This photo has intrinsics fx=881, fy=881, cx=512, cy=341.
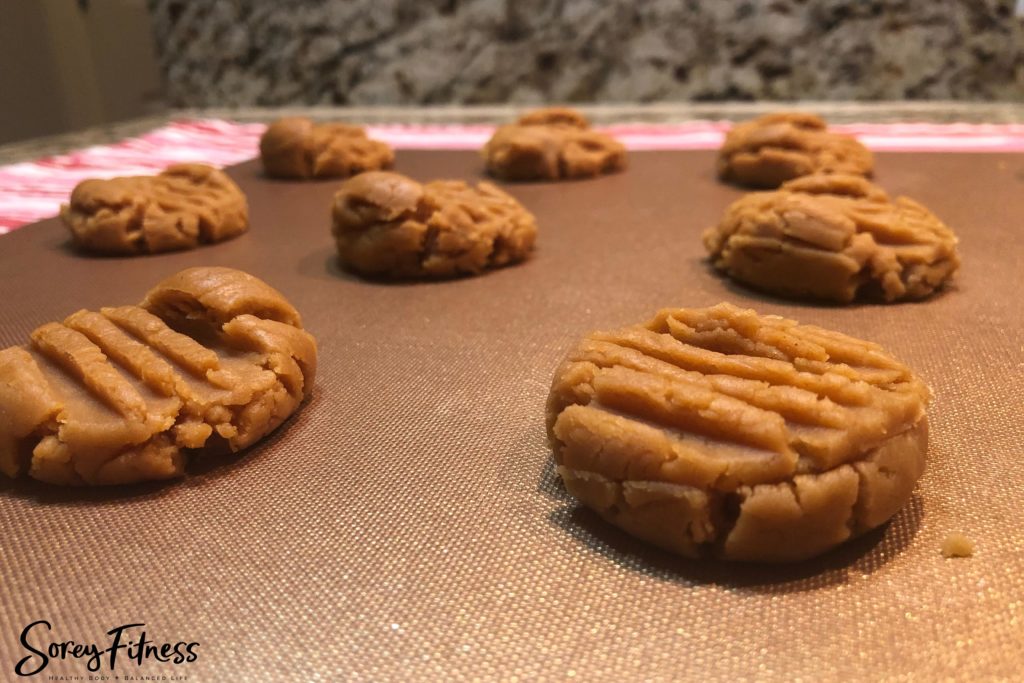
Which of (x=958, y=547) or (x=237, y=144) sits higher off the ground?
(x=958, y=547)

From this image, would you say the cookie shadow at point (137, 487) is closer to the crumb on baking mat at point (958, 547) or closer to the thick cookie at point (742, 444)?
the thick cookie at point (742, 444)

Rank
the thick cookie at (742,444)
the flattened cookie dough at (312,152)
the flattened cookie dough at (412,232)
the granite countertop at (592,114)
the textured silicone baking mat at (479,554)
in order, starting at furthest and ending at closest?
1. the granite countertop at (592,114)
2. the flattened cookie dough at (312,152)
3. the flattened cookie dough at (412,232)
4. the thick cookie at (742,444)
5. the textured silicone baking mat at (479,554)

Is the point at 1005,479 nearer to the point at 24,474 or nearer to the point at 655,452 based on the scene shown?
the point at 655,452

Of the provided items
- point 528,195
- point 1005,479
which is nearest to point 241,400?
point 1005,479

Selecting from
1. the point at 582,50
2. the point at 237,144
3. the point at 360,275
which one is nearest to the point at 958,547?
the point at 360,275

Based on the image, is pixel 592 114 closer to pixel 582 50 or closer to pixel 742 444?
pixel 582 50

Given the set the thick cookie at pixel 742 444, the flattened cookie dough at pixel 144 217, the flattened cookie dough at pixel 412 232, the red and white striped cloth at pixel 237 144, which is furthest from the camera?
the red and white striped cloth at pixel 237 144

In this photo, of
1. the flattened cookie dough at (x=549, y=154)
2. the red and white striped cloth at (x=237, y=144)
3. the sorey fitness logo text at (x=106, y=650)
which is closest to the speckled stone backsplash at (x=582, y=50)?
the red and white striped cloth at (x=237, y=144)
